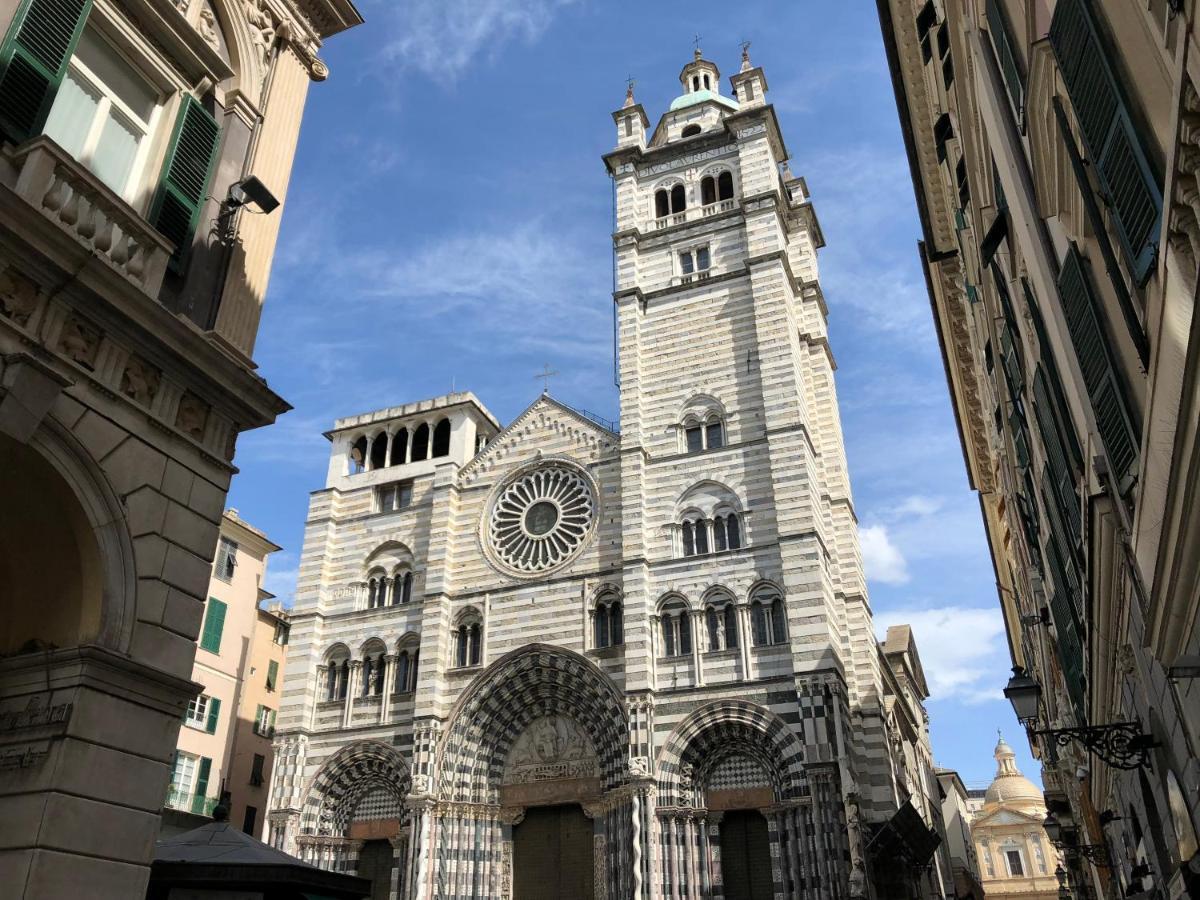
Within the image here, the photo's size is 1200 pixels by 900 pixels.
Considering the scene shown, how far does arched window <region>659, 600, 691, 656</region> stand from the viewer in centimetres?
2597

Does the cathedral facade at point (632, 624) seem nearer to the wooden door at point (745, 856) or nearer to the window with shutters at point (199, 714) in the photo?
the wooden door at point (745, 856)

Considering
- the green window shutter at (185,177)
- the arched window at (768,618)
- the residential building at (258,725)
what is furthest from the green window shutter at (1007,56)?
the residential building at (258,725)

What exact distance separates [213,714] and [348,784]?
4.37m

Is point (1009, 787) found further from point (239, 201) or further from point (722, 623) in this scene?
point (239, 201)

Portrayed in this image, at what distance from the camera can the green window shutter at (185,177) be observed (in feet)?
27.8

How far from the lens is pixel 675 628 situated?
26219mm

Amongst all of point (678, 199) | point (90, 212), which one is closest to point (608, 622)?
point (678, 199)

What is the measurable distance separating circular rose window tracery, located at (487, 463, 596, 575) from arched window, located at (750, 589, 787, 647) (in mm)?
5835

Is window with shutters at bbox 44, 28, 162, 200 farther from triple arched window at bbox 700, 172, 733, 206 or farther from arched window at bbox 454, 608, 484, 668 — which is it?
triple arched window at bbox 700, 172, 733, 206

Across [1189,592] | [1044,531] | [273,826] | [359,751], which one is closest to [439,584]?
[359,751]

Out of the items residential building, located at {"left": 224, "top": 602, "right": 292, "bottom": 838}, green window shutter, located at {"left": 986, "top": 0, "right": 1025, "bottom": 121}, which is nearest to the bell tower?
residential building, located at {"left": 224, "top": 602, "right": 292, "bottom": 838}

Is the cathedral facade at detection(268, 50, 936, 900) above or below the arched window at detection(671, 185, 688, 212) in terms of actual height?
below

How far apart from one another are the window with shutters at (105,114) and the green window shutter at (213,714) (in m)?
21.6

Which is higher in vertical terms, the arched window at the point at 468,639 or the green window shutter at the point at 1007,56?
the arched window at the point at 468,639
